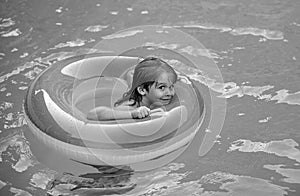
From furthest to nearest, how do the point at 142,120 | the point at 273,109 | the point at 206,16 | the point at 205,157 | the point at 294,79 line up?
1. the point at 206,16
2. the point at 294,79
3. the point at 273,109
4. the point at 205,157
5. the point at 142,120

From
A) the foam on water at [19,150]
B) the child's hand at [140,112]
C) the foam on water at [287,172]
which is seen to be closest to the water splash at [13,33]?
the foam on water at [19,150]

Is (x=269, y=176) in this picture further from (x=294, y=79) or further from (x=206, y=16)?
(x=206, y=16)

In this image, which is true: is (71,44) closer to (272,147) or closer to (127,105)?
(127,105)

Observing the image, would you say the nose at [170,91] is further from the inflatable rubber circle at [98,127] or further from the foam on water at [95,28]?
the foam on water at [95,28]

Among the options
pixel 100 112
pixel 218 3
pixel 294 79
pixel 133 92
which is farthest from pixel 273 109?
pixel 218 3

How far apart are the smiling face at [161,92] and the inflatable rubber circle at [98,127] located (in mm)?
93

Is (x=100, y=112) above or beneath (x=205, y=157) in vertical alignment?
above

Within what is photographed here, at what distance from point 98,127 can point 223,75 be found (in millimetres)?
1793

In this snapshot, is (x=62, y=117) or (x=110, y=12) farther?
(x=110, y=12)

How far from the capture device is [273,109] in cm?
516

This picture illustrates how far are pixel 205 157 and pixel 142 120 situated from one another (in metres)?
0.65

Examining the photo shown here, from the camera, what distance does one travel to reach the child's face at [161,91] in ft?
15.1

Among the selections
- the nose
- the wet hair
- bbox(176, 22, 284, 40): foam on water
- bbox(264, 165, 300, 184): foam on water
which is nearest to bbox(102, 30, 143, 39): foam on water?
bbox(176, 22, 284, 40): foam on water

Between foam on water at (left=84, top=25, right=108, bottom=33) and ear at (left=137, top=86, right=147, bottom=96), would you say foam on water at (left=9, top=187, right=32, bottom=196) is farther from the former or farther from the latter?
foam on water at (left=84, top=25, right=108, bottom=33)
